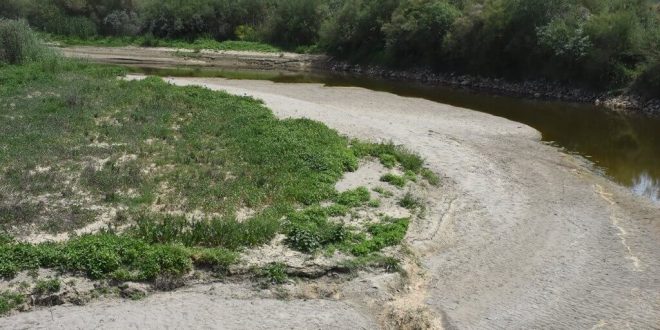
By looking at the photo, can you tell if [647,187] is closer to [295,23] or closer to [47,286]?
[47,286]

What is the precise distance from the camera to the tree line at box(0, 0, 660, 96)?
40.9 metres

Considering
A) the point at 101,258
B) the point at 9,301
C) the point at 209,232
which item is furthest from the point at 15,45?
the point at 9,301

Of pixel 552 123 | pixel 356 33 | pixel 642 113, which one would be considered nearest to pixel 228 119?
pixel 552 123

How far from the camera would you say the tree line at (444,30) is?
4088 cm

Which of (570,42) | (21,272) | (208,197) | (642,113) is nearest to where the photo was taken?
(21,272)

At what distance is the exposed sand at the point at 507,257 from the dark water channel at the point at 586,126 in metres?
1.70

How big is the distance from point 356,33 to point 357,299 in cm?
4874

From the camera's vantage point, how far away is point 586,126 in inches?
1313

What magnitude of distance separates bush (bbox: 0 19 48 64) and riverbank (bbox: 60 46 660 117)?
1869 centimetres

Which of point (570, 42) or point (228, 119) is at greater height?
point (570, 42)

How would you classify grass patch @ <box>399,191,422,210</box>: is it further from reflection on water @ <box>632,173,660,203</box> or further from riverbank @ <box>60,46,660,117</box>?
riverbank @ <box>60,46,660,117</box>

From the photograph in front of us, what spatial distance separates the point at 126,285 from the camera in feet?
43.7

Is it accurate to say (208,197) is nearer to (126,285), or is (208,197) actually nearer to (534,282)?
(126,285)

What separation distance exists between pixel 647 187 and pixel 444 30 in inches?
1196
